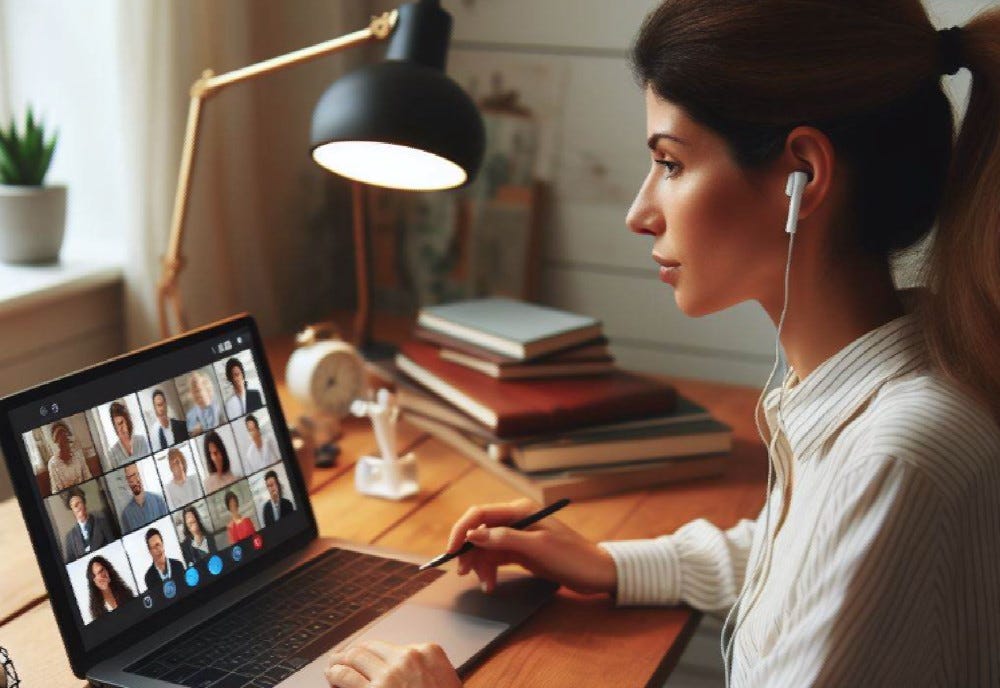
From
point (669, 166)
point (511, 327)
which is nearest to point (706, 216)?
point (669, 166)

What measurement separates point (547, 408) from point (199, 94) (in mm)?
578

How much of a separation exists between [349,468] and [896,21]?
0.89 meters

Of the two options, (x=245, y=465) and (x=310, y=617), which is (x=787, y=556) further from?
(x=245, y=465)

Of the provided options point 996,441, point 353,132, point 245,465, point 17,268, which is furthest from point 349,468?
point 996,441

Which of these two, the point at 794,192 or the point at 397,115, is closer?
the point at 794,192

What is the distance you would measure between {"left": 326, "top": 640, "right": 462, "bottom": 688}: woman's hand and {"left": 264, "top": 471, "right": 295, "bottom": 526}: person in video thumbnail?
25 cm

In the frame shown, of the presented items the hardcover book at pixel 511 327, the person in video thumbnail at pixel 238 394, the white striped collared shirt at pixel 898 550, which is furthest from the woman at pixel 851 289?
the hardcover book at pixel 511 327

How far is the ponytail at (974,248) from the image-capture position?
0.97m

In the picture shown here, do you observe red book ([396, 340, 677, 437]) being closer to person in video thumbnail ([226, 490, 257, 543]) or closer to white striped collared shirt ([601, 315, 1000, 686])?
person in video thumbnail ([226, 490, 257, 543])

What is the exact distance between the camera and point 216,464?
1206 mm

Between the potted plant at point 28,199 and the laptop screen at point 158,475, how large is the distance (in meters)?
0.66

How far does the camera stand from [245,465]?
1244 mm

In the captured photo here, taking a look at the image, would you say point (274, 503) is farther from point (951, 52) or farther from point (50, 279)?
point (951, 52)

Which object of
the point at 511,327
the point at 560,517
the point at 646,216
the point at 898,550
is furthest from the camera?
the point at 511,327
